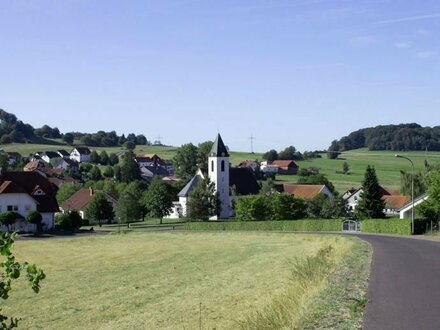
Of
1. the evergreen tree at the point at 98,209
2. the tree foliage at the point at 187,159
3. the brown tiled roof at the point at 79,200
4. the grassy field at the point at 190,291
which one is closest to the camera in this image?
the grassy field at the point at 190,291

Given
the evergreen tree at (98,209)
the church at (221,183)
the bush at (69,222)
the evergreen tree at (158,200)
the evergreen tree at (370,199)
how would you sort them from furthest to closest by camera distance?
1. the church at (221,183)
2. the evergreen tree at (158,200)
3. the evergreen tree at (98,209)
4. the bush at (69,222)
5. the evergreen tree at (370,199)

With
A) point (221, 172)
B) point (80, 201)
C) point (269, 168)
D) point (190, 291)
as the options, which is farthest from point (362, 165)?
point (190, 291)

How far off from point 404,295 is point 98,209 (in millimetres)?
81418

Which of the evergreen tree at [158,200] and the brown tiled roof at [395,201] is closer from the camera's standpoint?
the brown tiled roof at [395,201]

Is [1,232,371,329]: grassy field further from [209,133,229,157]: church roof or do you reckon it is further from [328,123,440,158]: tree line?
[328,123,440,158]: tree line

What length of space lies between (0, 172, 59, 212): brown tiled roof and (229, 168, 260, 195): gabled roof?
35755 mm

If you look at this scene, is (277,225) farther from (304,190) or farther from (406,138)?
(406,138)

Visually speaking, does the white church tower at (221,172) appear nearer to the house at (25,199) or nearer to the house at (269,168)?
the house at (25,199)

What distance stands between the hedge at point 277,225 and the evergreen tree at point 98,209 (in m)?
16.2

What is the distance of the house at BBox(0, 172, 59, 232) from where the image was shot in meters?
77.3

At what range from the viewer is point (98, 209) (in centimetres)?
9219

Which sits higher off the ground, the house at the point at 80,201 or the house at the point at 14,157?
the house at the point at 14,157

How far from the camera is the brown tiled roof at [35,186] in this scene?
7928 cm

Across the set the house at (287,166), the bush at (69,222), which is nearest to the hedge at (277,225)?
the bush at (69,222)
